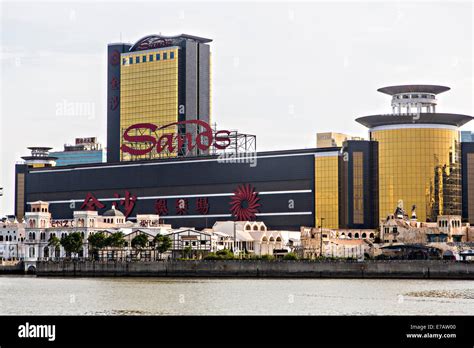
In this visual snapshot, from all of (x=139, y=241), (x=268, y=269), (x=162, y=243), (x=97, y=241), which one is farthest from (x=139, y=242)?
(x=268, y=269)

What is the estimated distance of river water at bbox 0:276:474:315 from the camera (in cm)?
8631

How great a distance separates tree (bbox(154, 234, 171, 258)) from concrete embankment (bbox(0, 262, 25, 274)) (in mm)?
28442

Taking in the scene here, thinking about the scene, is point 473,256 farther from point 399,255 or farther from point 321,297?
point 321,297

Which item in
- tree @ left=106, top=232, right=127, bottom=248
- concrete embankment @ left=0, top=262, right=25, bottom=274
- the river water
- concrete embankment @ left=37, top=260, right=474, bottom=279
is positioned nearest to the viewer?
the river water

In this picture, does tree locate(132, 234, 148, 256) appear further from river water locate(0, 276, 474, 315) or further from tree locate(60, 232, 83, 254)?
river water locate(0, 276, 474, 315)

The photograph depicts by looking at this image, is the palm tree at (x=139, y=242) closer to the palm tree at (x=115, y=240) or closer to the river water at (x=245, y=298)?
the palm tree at (x=115, y=240)

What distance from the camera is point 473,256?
174750mm

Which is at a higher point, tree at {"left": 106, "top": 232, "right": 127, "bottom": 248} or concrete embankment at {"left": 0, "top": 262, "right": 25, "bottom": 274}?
tree at {"left": 106, "top": 232, "right": 127, "bottom": 248}

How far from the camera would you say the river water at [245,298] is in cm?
8631

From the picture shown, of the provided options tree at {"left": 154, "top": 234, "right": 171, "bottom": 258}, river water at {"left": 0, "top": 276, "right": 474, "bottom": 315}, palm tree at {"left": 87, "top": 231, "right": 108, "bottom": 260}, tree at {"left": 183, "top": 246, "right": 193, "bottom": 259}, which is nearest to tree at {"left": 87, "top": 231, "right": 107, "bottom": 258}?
palm tree at {"left": 87, "top": 231, "right": 108, "bottom": 260}

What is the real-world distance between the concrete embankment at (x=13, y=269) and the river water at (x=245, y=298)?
61.2 meters

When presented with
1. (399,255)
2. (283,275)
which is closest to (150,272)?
(283,275)
